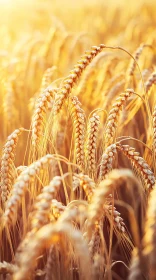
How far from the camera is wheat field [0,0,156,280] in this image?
1.09 m

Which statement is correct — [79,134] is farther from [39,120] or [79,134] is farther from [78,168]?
[78,168]

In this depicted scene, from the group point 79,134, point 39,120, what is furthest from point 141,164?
point 39,120

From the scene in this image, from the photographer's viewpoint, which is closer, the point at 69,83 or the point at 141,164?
the point at 141,164

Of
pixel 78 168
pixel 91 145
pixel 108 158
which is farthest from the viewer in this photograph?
pixel 78 168

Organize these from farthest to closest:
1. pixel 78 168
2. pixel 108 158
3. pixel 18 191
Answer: pixel 78 168, pixel 108 158, pixel 18 191

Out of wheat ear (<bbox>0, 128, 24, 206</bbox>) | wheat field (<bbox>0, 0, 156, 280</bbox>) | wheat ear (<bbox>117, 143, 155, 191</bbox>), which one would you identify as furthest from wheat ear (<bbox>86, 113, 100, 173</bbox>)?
wheat ear (<bbox>0, 128, 24, 206</bbox>)

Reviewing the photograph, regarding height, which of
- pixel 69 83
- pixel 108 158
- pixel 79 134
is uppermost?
pixel 69 83

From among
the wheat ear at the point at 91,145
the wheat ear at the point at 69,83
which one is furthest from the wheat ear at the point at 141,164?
the wheat ear at the point at 69,83

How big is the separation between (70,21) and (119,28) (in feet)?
3.93

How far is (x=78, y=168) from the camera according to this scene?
5.80 feet

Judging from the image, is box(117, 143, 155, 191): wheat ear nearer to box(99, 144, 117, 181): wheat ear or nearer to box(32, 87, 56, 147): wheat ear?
box(99, 144, 117, 181): wheat ear

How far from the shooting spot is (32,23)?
6.61m

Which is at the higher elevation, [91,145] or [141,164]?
[91,145]

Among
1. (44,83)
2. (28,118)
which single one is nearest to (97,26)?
(28,118)
